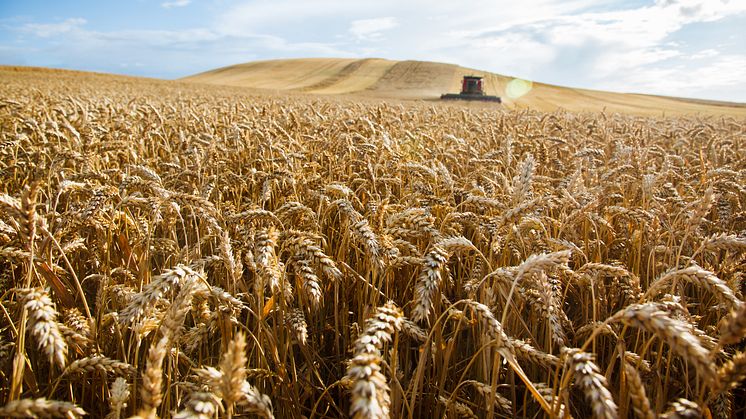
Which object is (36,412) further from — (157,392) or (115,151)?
(115,151)

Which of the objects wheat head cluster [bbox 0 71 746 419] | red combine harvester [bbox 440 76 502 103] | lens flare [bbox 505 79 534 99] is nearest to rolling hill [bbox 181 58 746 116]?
lens flare [bbox 505 79 534 99]

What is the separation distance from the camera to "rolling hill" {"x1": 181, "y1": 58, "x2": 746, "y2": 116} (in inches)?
1922

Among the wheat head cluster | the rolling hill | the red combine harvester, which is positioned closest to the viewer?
the wheat head cluster

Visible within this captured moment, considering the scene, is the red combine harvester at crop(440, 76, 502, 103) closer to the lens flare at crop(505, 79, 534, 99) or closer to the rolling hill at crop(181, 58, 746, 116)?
the rolling hill at crop(181, 58, 746, 116)

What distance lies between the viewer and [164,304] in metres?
1.64

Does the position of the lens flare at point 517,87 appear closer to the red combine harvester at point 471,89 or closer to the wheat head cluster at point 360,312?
the red combine harvester at point 471,89

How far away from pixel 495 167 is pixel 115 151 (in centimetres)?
322

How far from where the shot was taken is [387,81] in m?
58.4

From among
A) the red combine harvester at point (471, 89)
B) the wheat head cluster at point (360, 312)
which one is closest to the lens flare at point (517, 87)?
the red combine harvester at point (471, 89)

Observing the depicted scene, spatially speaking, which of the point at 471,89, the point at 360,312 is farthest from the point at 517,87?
the point at 360,312

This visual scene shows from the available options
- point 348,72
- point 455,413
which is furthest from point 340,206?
point 348,72

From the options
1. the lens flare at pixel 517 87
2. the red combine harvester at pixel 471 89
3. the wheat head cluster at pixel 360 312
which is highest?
the lens flare at pixel 517 87

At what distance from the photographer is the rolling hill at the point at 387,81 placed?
160 feet

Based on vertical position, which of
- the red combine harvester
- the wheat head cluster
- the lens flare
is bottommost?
the wheat head cluster
